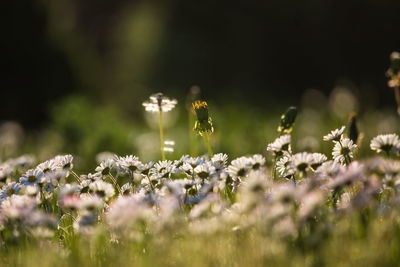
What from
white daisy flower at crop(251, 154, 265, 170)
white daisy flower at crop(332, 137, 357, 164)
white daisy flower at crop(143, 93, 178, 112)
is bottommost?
white daisy flower at crop(251, 154, 265, 170)

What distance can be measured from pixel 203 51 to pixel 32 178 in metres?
14.0

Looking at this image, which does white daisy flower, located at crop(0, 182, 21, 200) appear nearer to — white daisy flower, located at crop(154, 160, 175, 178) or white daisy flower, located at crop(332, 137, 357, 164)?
white daisy flower, located at crop(154, 160, 175, 178)

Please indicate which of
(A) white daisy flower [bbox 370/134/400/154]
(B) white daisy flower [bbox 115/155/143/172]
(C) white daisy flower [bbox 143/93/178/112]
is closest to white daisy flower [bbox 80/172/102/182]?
(B) white daisy flower [bbox 115/155/143/172]

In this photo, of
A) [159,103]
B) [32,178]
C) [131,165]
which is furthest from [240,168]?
[32,178]

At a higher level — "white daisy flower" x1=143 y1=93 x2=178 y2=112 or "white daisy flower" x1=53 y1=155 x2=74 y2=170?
"white daisy flower" x1=143 y1=93 x2=178 y2=112

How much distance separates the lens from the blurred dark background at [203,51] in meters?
8.45

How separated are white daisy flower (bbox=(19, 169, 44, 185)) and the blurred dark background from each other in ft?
21.9

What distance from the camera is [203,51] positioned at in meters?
15.7

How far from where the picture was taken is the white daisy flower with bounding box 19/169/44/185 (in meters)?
1.99

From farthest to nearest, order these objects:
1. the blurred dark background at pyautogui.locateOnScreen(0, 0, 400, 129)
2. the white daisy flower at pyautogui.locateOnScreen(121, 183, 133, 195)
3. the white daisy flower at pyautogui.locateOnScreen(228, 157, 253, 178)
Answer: the blurred dark background at pyautogui.locateOnScreen(0, 0, 400, 129)
the white daisy flower at pyautogui.locateOnScreen(121, 183, 133, 195)
the white daisy flower at pyautogui.locateOnScreen(228, 157, 253, 178)

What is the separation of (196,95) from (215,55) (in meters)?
13.0

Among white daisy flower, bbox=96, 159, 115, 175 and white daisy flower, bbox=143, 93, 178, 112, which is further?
white daisy flower, bbox=143, 93, 178, 112

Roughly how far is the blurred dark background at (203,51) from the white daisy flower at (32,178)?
668cm

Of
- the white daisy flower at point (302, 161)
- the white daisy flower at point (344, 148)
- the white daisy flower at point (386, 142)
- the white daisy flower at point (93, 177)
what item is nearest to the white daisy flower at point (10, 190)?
the white daisy flower at point (93, 177)
